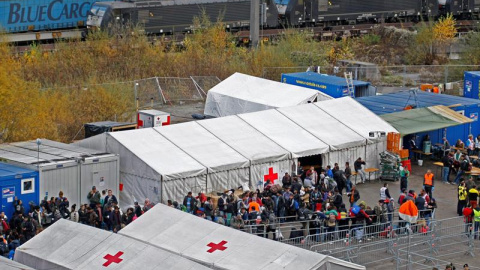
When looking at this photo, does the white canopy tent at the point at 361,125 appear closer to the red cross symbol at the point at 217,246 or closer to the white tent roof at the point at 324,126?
the white tent roof at the point at 324,126

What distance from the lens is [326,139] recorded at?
30.8 meters

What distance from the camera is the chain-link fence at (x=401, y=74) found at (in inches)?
1839

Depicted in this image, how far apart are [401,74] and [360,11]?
16.5 m

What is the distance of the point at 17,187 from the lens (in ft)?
Result: 82.5

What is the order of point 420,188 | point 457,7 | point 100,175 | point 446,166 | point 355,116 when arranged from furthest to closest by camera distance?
point 457,7 → point 355,116 → point 446,166 → point 420,188 → point 100,175

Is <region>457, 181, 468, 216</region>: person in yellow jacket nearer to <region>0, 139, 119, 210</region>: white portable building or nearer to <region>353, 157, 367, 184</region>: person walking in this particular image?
<region>353, 157, 367, 184</region>: person walking

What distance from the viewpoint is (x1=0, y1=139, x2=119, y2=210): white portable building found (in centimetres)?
2581

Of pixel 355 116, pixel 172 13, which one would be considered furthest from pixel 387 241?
pixel 172 13

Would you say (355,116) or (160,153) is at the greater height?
(355,116)

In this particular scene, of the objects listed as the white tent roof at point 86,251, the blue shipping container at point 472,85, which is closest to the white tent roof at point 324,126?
the blue shipping container at point 472,85

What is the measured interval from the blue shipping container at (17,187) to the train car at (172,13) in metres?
32.3

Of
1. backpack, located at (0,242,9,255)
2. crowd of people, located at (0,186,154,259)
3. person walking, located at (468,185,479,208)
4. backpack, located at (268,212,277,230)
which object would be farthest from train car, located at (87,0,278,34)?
backpack, located at (0,242,9,255)

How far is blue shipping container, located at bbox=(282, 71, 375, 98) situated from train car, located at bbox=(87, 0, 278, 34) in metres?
18.8

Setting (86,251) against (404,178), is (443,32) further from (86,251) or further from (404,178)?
(86,251)
